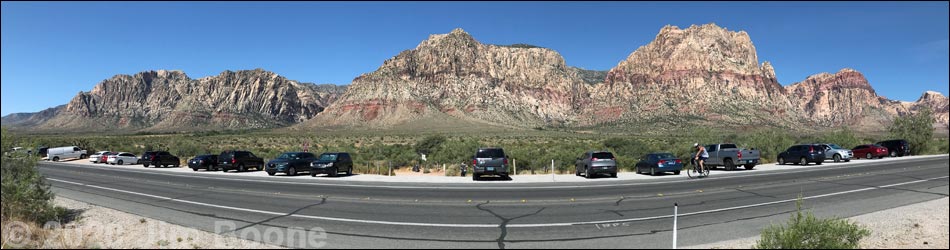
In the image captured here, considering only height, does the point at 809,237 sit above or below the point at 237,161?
above

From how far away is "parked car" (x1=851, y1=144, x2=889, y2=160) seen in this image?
36.0 meters

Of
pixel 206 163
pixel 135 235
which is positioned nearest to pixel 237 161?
pixel 206 163

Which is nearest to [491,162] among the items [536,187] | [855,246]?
[536,187]

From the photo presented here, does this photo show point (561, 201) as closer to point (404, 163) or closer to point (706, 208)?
point (706, 208)

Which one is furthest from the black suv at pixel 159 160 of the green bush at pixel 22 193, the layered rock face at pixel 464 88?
the layered rock face at pixel 464 88

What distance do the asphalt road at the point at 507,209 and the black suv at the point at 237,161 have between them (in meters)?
11.6

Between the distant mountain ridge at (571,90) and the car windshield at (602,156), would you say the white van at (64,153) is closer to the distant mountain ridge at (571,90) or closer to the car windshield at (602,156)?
the car windshield at (602,156)

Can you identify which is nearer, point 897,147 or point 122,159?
point 897,147

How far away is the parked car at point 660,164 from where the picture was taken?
2441 cm

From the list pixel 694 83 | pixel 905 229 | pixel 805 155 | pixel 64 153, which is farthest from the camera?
pixel 694 83

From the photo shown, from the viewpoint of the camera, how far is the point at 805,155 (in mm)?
30750

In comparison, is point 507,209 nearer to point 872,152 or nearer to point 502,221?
point 502,221

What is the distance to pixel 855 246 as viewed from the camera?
7.72 meters

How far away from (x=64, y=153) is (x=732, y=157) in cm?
6669
